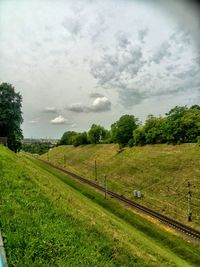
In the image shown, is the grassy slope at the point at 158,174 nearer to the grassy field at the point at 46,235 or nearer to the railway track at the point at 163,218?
the railway track at the point at 163,218

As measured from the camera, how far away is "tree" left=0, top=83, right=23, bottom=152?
126 ft

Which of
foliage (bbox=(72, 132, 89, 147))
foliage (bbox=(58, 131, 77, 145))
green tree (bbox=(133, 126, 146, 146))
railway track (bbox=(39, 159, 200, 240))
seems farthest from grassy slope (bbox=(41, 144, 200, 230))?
foliage (bbox=(58, 131, 77, 145))

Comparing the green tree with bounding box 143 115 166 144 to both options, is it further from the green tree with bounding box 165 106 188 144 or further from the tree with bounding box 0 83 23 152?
the tree with bounding box 0 83 23 152

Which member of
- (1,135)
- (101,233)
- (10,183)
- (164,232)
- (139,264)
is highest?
(1,135)

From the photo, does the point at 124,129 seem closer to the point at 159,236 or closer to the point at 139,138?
the point at 139,138

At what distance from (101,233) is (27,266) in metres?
4.74

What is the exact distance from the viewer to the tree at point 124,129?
75.5 meters

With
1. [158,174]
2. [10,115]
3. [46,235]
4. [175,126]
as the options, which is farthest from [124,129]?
[46,235]

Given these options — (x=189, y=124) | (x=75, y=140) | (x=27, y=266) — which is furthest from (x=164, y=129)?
(x=27, y=266)

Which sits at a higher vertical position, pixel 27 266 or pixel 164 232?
pixel 27 266

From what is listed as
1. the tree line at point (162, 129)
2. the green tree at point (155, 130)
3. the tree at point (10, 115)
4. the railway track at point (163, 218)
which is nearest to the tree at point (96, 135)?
the tree line at point (162, 129)

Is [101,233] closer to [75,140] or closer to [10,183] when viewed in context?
[10,183]

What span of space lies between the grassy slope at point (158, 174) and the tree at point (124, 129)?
614cm

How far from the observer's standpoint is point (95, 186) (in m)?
48.1
